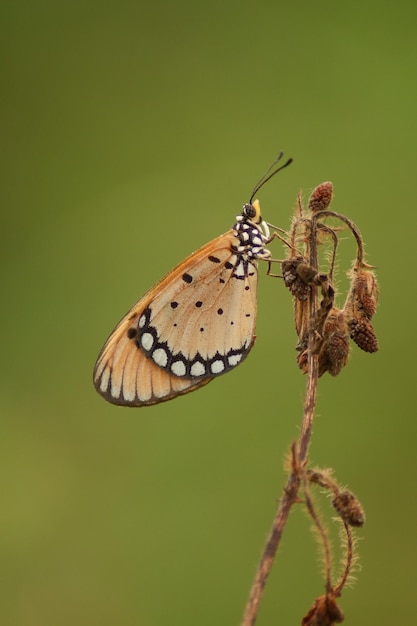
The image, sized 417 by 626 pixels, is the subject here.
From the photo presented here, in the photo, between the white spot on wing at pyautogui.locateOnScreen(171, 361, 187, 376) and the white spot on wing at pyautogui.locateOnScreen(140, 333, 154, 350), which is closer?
the white spot on wing at pyautogui.locateOnScreen(171, 361, 187, 376)

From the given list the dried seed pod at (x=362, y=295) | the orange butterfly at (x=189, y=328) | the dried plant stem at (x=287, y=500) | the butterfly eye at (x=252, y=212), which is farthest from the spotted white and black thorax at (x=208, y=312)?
the dried plant stem at (x=287, y=500)

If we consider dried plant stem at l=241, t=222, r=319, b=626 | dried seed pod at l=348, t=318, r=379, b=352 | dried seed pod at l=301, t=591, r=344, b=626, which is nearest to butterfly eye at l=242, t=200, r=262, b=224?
dried seed pod at l=348, t=318, r=379, b=352

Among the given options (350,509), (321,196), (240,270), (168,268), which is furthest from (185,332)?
(168,268)

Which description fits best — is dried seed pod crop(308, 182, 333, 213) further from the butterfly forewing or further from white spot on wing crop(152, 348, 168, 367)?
white spot on wing crop(152, 348, 168, 367)

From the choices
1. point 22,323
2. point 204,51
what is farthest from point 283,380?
point 204,51

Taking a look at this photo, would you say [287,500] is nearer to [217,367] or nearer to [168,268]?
[217,367]

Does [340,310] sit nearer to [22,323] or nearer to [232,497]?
[232,497]
